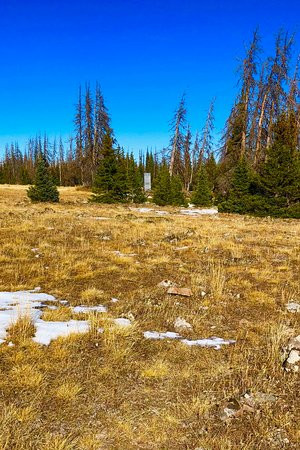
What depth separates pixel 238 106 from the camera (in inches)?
947

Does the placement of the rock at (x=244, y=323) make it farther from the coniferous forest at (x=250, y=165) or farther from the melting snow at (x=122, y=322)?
the coniferous forest at (x=250, y=165)

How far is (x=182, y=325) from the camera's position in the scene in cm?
468

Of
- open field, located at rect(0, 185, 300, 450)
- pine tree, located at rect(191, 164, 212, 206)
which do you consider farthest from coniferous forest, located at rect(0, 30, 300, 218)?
open field, located at rect(0, 185, 300, 450)

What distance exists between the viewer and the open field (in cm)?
270

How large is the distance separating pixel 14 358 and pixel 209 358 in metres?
2.34

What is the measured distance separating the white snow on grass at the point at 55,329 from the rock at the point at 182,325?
1331mm

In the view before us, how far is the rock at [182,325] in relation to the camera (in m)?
4.62

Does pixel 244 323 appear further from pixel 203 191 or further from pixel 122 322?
pixel 203 191

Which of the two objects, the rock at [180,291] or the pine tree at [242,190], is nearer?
the rock at [180,291]

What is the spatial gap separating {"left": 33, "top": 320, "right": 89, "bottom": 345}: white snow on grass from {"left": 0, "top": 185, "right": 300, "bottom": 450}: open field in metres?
0.13

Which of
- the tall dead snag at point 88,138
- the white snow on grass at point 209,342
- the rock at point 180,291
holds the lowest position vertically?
the white snow on grass at point 209,342

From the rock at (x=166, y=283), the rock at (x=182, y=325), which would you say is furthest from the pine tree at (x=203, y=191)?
the rock at (x=182, y=325)

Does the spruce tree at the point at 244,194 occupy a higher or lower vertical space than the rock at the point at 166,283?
higher

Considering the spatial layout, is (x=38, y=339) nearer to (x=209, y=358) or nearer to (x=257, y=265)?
(x=209, y=358)
